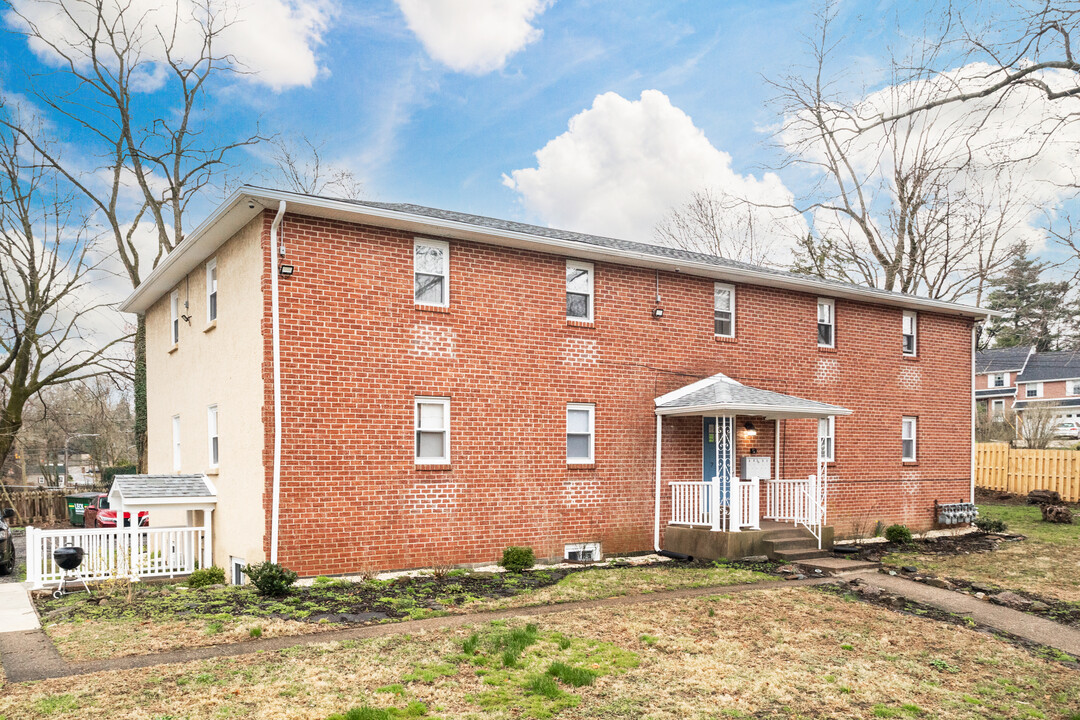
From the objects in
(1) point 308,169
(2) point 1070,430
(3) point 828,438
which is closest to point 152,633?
(3) point 828,438

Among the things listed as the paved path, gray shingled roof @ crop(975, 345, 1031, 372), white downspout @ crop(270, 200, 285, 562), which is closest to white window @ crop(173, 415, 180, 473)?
white downspout @ crop(270, 200, 285, 562)

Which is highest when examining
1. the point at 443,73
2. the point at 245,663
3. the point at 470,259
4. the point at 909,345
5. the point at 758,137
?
the point at 443,73

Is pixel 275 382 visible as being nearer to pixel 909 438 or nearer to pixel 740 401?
pixel 740 401

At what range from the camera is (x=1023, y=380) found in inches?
2221

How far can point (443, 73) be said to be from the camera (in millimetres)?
30719

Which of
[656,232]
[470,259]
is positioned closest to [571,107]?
[656,232]

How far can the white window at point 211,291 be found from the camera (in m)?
14.5

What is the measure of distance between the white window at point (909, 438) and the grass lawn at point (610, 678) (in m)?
10.8

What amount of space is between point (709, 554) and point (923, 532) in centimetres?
769

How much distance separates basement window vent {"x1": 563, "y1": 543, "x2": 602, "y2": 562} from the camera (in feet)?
46.4

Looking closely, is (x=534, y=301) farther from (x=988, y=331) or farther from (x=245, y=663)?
(x=988, y=331)

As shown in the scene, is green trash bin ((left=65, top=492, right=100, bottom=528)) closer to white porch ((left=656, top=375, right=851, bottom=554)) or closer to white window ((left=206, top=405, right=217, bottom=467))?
white window ((left=206, top=405, right=217, bottom=467))

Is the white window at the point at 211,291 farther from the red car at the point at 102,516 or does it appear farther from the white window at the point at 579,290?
the white window at the point at 579,290

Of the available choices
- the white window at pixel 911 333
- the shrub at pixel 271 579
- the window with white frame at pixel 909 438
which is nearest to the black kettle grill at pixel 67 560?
the shrub at pixel 271 579
